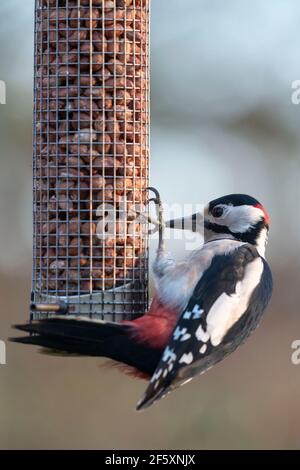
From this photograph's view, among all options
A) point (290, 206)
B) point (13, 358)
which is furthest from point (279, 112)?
point (13, 358)

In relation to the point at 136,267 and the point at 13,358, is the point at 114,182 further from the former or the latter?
the point at 13,358

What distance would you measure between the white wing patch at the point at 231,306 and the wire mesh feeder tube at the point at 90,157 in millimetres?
362

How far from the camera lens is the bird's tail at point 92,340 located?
4512 mm

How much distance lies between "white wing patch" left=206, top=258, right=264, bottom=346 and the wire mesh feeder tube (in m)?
0.36

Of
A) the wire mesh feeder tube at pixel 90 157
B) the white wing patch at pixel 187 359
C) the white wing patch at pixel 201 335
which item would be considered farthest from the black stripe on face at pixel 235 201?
the white wing patch at pixel 187 359

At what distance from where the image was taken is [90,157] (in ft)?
16.0

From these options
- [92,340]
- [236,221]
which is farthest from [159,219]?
[92,340]

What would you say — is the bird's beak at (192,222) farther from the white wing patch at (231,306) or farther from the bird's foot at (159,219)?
the white wing patch at (231,306)

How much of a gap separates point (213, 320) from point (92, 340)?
44cm

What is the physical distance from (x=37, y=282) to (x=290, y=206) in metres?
3.87

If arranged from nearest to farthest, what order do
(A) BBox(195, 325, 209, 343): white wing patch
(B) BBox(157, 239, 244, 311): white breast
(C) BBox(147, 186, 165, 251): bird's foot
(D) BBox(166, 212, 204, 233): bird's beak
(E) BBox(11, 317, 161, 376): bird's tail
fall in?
(E) BBox(11, 317, 161, 376): bird's tail → (A) BBox(195, 325, 209, 343): white wing patch → (B) BBox(157, 239, 244, 311): white breast → (C) BBox(147, 186, 165, 251): bird's foot → (D) BBox(166, 212, 204, 233): bird's beak

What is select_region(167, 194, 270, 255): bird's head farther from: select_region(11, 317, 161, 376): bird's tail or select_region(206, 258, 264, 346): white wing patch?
select_region(11, 317, 161, 376): bird's tail

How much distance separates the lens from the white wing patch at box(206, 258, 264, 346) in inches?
185

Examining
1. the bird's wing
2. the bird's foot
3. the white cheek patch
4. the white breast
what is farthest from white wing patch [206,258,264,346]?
the bird's foot
